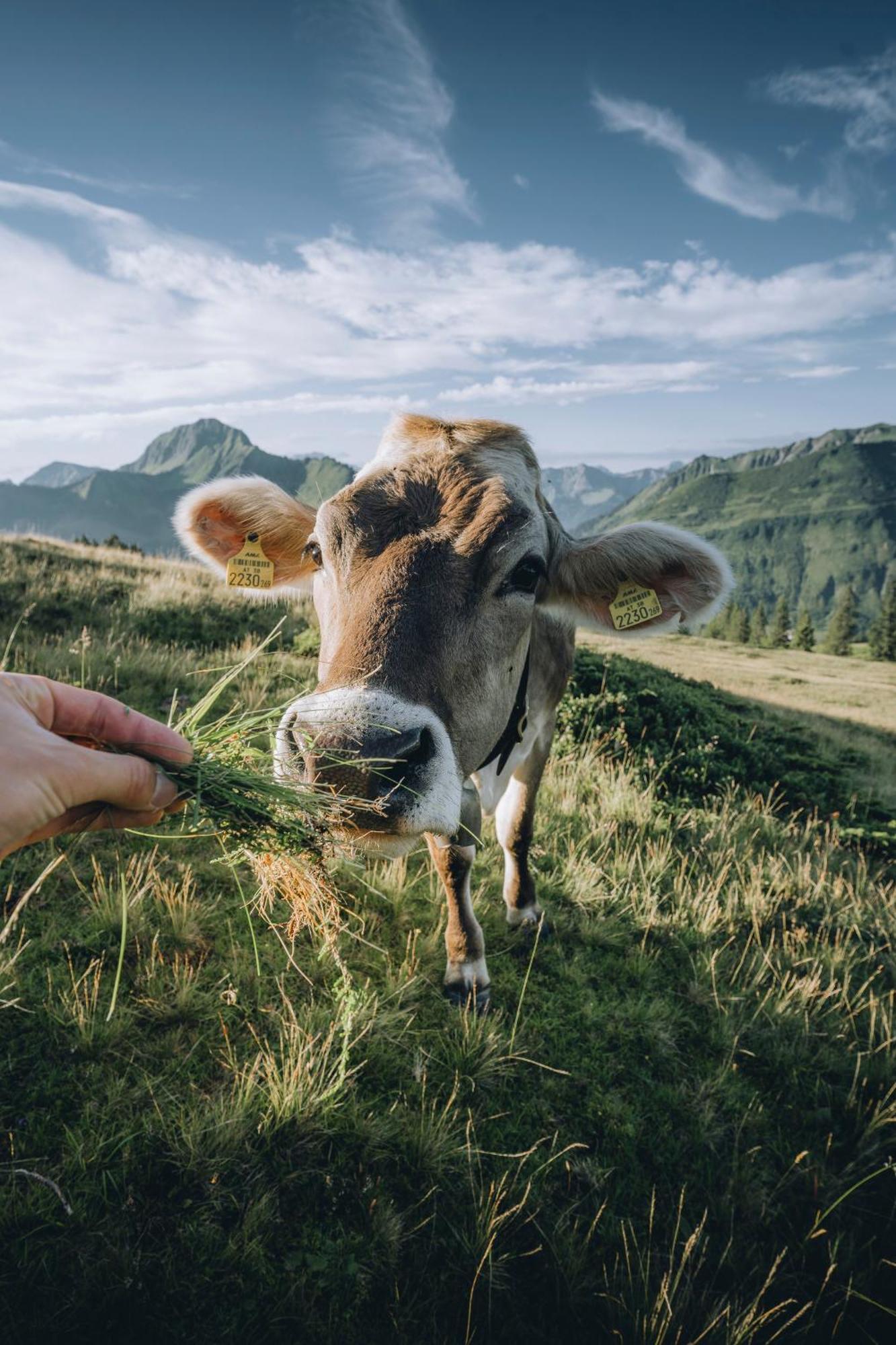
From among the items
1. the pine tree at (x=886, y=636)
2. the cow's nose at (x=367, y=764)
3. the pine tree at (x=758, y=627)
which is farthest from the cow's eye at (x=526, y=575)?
the pine tree at (x=758, y=627)

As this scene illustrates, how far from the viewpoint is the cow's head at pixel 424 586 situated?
6.97 feet

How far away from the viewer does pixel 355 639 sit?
2.50m

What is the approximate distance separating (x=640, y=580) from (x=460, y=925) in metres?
2.53

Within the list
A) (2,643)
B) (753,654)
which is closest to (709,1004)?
(2,643)

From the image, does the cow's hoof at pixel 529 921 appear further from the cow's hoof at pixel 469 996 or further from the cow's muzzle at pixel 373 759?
the cow's muzzle at pixel 373 759

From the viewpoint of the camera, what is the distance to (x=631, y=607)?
375 centimetres

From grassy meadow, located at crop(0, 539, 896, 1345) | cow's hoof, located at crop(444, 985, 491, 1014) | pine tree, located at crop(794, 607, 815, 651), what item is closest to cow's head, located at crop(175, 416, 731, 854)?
grassy meadow, located at crop(0, 539, 896, 1345)

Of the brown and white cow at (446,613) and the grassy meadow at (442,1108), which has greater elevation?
the brown and white cow at (446,613)

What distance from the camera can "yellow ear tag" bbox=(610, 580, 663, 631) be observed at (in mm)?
3725

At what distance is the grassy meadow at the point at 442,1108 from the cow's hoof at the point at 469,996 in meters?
0.12

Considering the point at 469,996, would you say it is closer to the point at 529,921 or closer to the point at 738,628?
the point at 529,921

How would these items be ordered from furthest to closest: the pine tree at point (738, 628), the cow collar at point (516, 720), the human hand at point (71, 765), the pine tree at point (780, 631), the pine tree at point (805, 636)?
the pine tree at point (738, 628) → the pine tree at point (780, 631) → the pine tree at point (805, 636) → the cow collar at point (516, 720) → the human hand at point (71, 765)

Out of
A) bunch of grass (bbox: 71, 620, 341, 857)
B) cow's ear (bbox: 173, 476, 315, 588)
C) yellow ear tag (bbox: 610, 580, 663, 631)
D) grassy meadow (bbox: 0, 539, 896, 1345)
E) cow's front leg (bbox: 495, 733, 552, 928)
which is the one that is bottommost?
grassy meadow (bbox: 0, 539, 896, 1345)

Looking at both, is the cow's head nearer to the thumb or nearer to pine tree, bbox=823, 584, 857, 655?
the thumb
